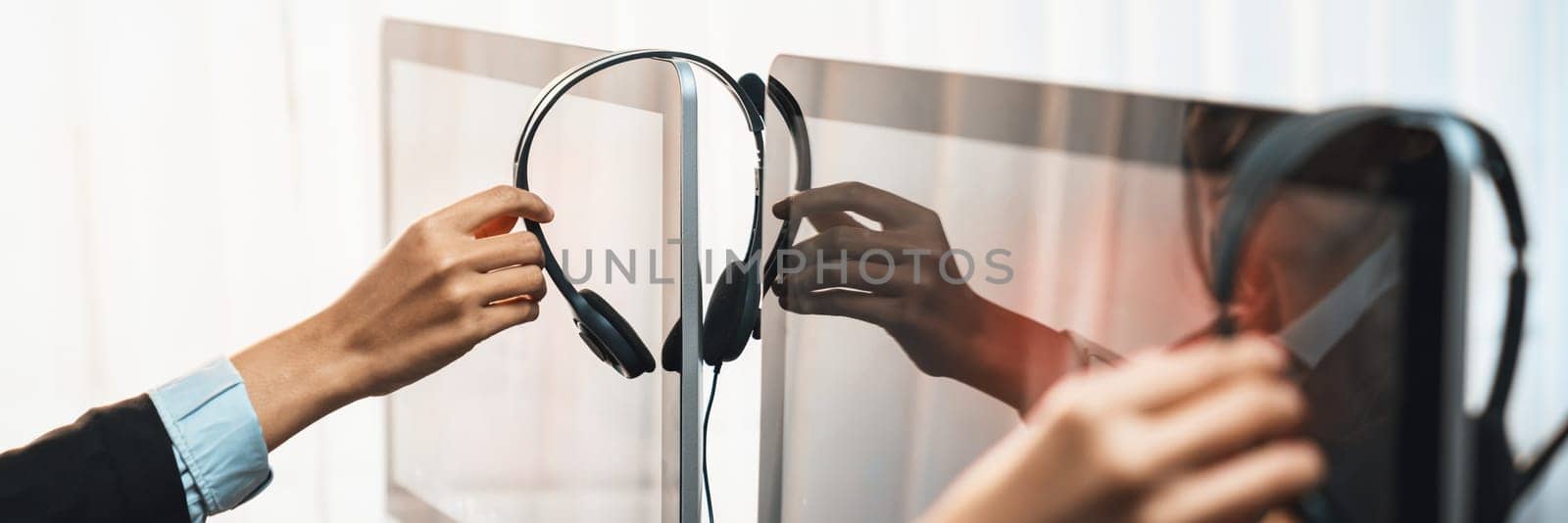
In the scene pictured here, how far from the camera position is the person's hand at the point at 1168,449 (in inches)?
8.5

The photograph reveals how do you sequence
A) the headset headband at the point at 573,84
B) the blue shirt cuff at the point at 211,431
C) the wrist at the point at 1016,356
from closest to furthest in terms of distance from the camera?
1. the wrist at the point at 1016,356
2. the headset headband at the point at 573,84
3. the blue shirt cuff at the point at 211,431

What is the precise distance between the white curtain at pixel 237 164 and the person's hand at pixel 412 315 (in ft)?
1.86

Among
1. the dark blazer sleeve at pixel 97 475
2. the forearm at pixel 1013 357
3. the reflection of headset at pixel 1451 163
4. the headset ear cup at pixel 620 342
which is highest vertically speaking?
the reflection of headset at pixel 1451 163

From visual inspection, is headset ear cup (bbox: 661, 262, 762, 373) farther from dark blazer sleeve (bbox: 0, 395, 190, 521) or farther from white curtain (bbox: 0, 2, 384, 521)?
white curtain (bbox: 0, 2, 384, 521)

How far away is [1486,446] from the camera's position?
0.91ft

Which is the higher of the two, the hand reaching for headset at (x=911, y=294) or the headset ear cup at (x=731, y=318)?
the hand reaching for headset at (x=911, y=294)

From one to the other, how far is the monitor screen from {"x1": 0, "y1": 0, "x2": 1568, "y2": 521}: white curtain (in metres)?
0.74

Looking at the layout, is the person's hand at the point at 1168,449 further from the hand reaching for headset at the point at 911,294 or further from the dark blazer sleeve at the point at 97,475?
the dark blazer sleeve at the point at 97,475

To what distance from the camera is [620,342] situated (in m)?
0.58

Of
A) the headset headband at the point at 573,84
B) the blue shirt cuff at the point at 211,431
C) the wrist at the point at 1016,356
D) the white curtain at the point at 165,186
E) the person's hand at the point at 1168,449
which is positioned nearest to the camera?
the person's hand at the point at 1168,449

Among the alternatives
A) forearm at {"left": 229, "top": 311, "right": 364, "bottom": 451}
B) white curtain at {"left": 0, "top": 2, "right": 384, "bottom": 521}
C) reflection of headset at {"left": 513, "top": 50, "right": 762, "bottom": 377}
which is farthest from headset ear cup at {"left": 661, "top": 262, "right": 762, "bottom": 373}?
white curtain at {"left": 0, "top": 2, "right": 384, "bottom": 521}

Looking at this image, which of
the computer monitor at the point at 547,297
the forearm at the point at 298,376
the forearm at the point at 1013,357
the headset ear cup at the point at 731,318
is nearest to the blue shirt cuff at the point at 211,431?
the forearm at the point at 298,376

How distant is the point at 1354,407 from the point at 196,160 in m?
1.19

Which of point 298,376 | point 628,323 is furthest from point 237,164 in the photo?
point 628,323
